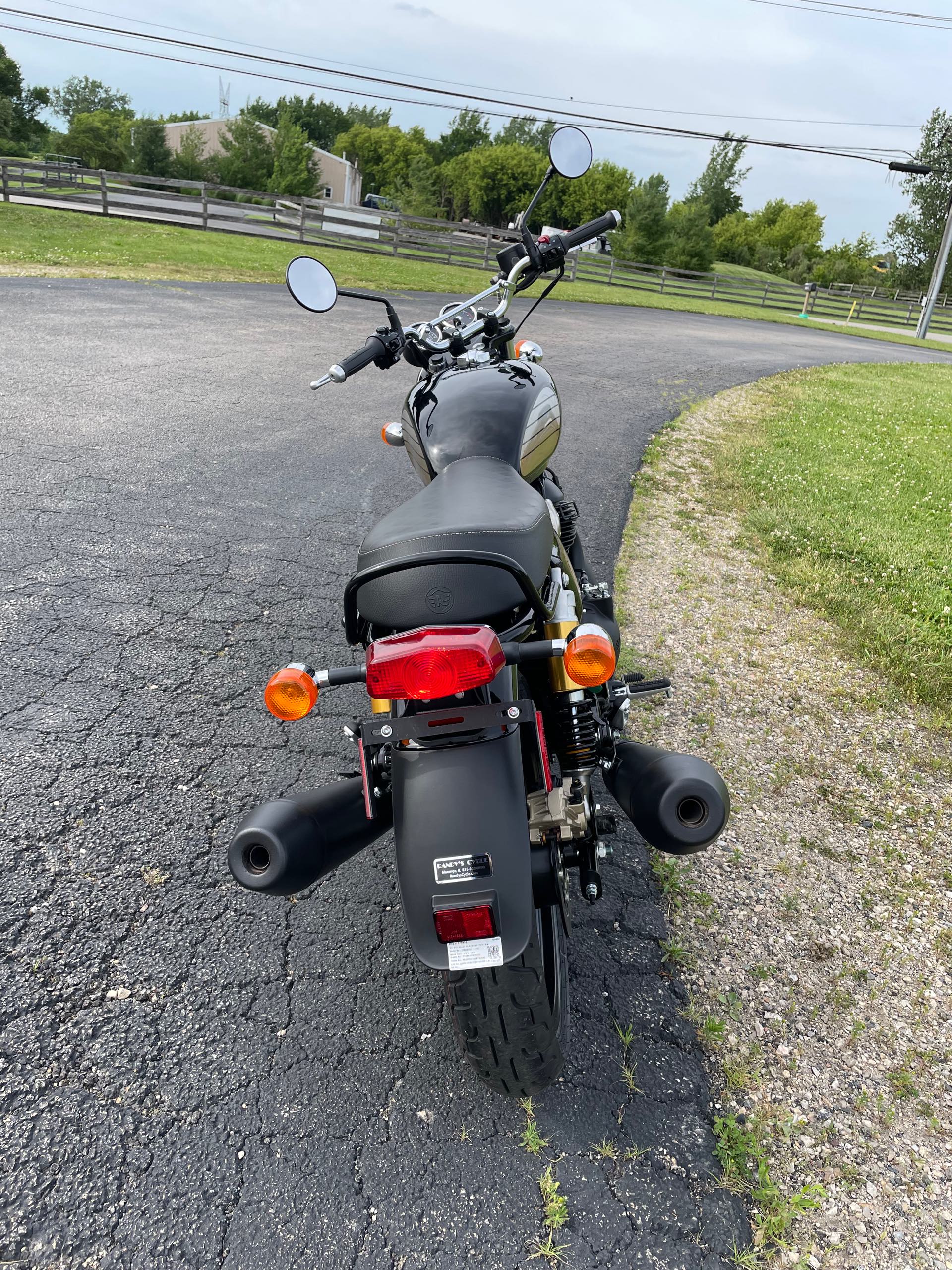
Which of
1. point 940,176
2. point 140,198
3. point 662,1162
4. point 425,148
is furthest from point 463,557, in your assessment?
point 425,148

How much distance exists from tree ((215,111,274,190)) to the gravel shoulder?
7072cm

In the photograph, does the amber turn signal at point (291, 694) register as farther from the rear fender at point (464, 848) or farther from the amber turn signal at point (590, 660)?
the amber turn signal at point (590, 660)

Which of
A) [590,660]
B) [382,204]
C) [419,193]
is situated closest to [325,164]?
[382,204]

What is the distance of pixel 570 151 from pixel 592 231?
14.9 inches

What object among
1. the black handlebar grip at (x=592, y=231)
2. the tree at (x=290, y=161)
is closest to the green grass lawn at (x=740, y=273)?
the tree at (x=290, y=161)

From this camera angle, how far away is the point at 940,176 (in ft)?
177

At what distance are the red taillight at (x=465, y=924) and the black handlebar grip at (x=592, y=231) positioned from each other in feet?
9.00

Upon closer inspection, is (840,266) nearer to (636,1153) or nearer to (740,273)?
(740,273)

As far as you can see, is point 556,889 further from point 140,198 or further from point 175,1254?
point 140,198

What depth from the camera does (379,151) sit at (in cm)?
9969

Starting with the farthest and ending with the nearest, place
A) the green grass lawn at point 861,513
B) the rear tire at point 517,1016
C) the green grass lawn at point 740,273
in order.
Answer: the green grass lawn at point 740,273 < the green grass lawn at point 861,513 < the rear tire at point 517,1016

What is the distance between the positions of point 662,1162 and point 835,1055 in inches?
24.1

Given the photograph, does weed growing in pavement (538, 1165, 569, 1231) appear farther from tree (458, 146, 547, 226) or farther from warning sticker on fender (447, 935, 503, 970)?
tree (458, 146, 547, 226)

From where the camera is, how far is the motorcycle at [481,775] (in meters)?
1.60
